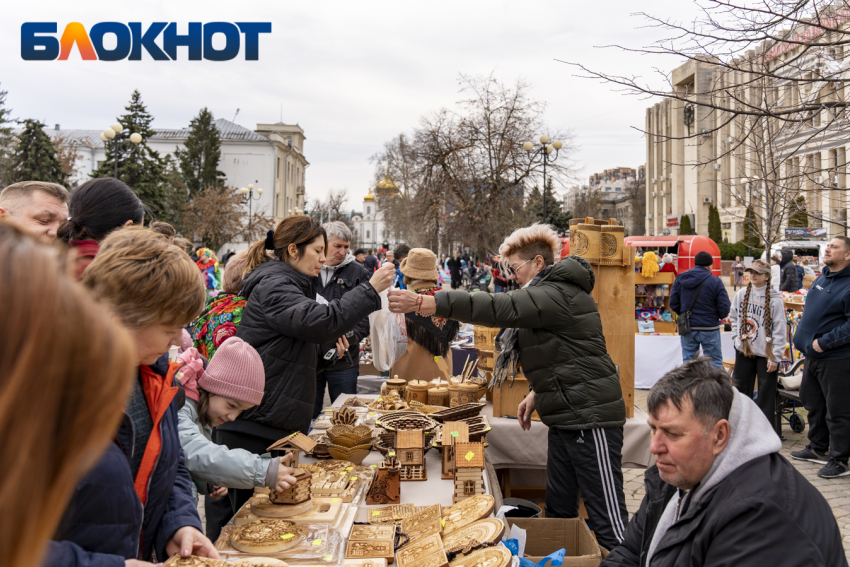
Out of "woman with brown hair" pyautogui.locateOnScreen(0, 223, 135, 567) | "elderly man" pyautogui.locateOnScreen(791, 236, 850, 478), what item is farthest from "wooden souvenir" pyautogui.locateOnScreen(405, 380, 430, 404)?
"woman with brown hair" pyautogui.locateOnScreen(0, 223, 135, 567)

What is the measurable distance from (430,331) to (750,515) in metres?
3.99

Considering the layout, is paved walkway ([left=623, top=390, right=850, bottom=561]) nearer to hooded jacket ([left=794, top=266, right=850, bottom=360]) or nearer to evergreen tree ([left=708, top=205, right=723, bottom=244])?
hooded jacket ([left=794, top=266, right=850, bottom=360])

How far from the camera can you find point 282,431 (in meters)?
3.03

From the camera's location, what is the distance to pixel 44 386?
56 cm

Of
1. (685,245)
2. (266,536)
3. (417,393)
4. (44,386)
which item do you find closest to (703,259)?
(417,393)

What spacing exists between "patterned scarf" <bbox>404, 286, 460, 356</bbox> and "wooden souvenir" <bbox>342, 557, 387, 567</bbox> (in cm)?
340

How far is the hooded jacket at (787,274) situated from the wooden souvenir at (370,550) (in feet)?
46.5

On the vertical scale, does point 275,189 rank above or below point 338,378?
above

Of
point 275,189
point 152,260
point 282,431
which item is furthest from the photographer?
point 275,189

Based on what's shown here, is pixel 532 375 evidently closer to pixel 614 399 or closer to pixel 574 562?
pixel 614 399

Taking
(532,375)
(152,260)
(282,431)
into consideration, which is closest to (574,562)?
(532,375)

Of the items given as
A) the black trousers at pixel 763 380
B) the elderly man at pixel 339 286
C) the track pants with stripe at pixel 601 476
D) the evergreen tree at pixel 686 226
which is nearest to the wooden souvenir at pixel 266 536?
the track pants with stripe at pixel 601 476

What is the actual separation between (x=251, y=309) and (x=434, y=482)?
1.28 m

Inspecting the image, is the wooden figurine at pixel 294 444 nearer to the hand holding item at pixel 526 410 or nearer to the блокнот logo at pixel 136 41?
the hand holding item at pixel 526 410
